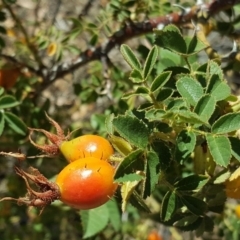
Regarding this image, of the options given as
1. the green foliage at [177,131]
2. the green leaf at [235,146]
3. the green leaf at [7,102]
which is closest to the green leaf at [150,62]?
the green foliage at [177,131]

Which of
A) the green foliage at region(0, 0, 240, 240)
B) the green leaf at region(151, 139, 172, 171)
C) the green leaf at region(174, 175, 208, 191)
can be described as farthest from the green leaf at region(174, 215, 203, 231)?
the green leaf at region(151, 139, 172, 171)

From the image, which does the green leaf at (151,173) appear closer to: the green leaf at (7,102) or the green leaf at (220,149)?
the green leaf at (220,149)

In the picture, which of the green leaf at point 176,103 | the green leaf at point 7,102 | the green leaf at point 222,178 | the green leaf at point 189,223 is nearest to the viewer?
the green leaf at point 176,103

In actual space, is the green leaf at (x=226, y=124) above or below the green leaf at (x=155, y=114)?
below

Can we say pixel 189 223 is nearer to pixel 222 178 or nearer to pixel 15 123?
pixel 222 178

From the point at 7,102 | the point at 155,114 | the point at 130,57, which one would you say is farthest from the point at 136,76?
the point at 7,102
